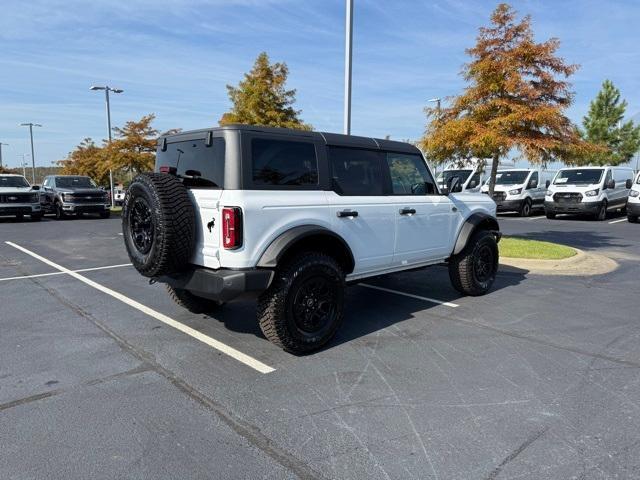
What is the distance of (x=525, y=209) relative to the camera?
67.4 feet

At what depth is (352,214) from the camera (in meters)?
4.60

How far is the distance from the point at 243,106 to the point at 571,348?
13.7 metres

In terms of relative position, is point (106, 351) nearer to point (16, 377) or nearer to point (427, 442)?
point (16, 377)

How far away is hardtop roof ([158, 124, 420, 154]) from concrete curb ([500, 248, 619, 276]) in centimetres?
375

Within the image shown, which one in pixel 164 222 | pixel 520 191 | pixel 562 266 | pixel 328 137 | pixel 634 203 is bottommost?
pixel 562 266

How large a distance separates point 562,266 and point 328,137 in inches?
220

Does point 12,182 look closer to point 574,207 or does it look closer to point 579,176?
point 574,207

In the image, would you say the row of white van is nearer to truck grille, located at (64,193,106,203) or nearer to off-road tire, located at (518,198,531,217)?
off-road tire, located at (518,198,531,217)

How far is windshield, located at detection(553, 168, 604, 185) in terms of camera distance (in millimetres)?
18331

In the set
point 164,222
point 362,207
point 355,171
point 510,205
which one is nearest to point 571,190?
point 510,205

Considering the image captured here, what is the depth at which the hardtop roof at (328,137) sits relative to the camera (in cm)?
409

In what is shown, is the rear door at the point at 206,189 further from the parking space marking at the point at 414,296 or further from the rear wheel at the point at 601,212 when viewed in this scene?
the rear wheel at the point at 601,212

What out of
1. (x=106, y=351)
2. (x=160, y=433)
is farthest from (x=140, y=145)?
(x=160, y=433)

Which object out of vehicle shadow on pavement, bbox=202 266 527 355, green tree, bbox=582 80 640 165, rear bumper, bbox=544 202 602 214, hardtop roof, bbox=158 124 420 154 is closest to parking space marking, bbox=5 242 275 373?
vehicle shadow on pavement, bbox=202 266 527 355
